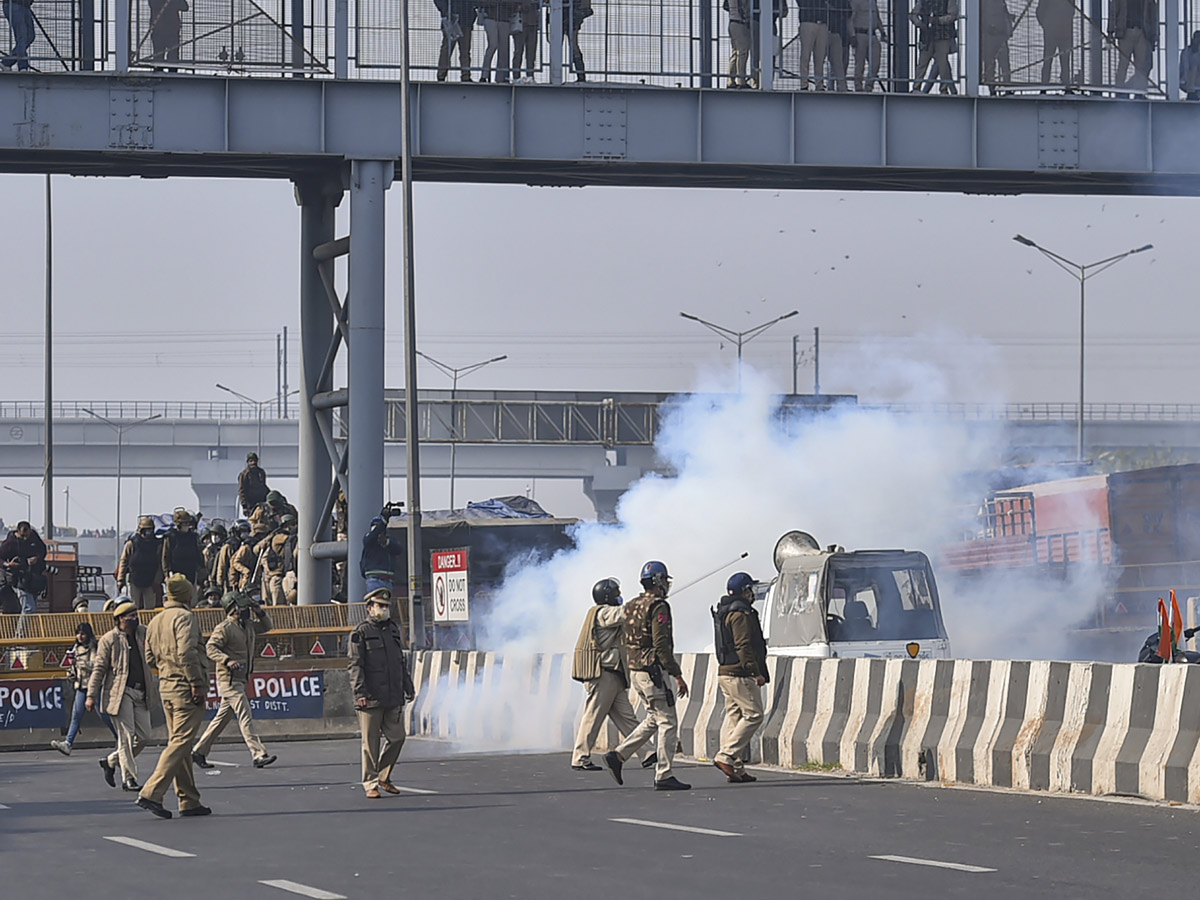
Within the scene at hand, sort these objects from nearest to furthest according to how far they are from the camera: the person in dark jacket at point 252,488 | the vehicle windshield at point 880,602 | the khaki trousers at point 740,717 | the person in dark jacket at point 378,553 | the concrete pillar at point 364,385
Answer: the khaki trousers at point 740,717 → the vehicle windshield at point 880,602 → the person in dark jacket at point 378,553 → the concrete pillar at point 364,385 → the person in dark jacket at point 252,488

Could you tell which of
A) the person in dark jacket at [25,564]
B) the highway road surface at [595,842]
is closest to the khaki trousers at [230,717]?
the highway road surface at [595,842]

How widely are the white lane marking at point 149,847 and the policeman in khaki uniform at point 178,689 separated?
1.12 m

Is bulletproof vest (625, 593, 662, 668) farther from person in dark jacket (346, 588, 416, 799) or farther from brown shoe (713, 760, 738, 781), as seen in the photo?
person in dark jacket (346, 588, 416, 799)

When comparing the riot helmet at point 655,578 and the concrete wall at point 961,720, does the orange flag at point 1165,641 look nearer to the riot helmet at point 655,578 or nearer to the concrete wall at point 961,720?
the concrete wall at point 961,720

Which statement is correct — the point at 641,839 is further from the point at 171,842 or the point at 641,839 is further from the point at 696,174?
the point at 696,174

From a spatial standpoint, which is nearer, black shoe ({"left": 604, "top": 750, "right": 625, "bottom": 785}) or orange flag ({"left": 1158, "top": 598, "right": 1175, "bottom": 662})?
black shoe ({"left": 604, "top": 750, "right": 625, "bottom": 785})

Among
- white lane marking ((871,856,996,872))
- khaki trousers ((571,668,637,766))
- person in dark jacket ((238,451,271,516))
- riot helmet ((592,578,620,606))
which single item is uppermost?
person in dark jacket ((238,451,271,516))

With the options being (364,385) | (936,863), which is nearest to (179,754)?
(936,863)

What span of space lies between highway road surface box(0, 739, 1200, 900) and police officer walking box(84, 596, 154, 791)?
0.41 m

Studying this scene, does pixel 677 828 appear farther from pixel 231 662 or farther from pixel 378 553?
pixel 378 553

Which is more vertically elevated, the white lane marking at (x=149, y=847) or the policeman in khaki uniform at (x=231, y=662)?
the policeman in khaki uniform at (x=231, y=662)

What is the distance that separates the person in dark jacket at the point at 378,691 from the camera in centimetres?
1501

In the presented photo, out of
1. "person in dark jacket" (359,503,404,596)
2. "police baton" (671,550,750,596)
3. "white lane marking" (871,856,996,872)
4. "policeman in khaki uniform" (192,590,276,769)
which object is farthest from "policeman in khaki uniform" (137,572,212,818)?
"police baton" (671,550,750,596)

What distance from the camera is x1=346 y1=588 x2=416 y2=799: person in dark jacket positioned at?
A: 49.2 ft
